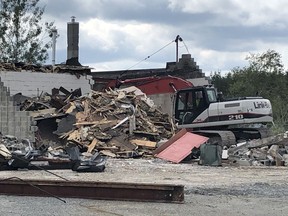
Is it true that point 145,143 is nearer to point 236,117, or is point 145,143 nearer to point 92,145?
point 92,145

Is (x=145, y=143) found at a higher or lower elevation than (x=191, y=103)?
lower

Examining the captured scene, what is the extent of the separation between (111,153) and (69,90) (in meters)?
8.94

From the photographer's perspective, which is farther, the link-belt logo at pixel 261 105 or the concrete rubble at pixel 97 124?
the link-belt logo at pixel 261 105

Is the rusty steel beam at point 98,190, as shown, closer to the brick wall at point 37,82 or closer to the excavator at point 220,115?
the excavator at point 220,115

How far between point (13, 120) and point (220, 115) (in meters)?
8.41

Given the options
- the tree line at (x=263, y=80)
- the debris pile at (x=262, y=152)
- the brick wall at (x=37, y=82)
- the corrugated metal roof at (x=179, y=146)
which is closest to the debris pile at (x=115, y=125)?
the corrugated metal roof at (x=179, y=146)

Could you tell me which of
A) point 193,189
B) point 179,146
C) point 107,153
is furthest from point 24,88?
point 193,189

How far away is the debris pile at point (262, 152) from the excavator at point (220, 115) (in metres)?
1.36

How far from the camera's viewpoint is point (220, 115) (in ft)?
78.9

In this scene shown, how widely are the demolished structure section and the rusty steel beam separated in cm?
1185

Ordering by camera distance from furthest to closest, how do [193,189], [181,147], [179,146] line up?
[179,146]
[181,147]
[193,189]

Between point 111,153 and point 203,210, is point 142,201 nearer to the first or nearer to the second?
point 203,210

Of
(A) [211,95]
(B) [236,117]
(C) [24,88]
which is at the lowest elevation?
(B) [236,117]

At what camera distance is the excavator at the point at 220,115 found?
77.6 feet
